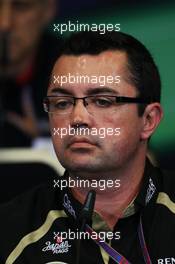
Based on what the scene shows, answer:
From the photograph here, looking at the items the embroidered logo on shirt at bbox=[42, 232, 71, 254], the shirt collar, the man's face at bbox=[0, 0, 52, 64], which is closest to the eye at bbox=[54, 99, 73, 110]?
the shirt collar

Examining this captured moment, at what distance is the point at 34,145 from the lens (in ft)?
4.76

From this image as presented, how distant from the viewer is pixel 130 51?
1.05 meters

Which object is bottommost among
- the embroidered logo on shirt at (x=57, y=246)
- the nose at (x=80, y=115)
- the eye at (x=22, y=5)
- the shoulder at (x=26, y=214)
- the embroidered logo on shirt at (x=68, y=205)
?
the embroidered logo on shirt at (x=57, y=246)

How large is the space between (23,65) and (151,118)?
19.9 inches

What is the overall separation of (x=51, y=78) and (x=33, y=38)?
0.39m

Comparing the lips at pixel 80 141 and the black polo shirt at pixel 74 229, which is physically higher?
the lips at pixel 80 141

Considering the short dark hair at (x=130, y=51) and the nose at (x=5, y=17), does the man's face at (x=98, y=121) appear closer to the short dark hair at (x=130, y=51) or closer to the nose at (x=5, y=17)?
the short dark hair at (x=130, y=51)

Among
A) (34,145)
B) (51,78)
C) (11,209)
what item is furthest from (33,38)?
(11,209)

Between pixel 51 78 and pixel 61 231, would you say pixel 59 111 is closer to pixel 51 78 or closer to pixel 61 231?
pixel 51 78

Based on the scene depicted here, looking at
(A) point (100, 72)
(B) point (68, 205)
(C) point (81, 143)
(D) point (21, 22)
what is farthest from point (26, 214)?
(D) point (21, 22)

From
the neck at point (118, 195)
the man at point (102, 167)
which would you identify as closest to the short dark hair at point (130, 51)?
the man at point (102, 167)

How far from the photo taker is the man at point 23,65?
4.42ft

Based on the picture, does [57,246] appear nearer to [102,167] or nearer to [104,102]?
[102,167]

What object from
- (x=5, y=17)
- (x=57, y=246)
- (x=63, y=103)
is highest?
(x=5, y=17)
